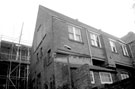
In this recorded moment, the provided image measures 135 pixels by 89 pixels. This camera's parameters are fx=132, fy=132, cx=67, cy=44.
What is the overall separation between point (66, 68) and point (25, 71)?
12531 mm

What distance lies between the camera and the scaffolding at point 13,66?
18.8m

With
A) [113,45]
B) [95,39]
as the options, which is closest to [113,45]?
[113,45]

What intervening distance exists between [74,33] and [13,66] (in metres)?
12.0

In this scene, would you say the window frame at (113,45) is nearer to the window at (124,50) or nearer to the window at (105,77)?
the window at (124,50)

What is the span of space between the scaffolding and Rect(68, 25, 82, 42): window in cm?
987

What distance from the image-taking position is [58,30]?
492 inches

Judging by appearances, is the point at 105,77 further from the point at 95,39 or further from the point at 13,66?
the point at 13,66

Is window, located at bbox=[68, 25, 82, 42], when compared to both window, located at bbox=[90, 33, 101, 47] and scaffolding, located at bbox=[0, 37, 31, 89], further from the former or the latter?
scaffolding, located at bbox=[0, 37, 31, 89]

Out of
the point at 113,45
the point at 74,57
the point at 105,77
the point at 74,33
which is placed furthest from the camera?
the point at 113,45

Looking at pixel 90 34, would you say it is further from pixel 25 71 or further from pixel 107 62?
pixel 25 71

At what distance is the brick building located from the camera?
1010 cm

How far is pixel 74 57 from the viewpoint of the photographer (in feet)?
40.1

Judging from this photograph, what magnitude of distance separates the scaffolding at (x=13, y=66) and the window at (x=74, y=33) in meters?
9.87

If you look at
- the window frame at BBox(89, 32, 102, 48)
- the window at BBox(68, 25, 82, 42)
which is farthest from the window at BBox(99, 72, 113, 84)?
the window at BBox(68, 25, 82, 42)
